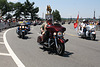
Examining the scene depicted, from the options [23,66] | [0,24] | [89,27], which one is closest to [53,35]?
[23,66]

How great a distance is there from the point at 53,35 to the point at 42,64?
240cm

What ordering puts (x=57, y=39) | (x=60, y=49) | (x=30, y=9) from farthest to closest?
(x=30, y=9)
(x=57, y=39)
(x=60, y=49)

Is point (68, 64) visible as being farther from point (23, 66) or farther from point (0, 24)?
point (0, 24)

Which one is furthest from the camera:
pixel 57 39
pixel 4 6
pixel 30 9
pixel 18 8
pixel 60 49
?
pixel 30 9

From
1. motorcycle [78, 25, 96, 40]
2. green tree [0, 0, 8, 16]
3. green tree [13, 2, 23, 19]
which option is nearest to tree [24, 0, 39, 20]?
green tree [13, 2, 23, 19]

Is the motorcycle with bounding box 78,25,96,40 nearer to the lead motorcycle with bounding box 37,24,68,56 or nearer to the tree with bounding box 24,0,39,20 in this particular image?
the lead motorcycle with bounding box 37,24,68,56

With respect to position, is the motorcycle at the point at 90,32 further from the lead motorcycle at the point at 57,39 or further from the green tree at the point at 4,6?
the green tree at the point at 4,6

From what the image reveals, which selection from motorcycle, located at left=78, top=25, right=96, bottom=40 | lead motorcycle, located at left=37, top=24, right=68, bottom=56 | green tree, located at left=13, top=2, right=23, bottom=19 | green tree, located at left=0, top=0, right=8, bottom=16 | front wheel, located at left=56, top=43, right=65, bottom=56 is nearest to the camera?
front wheel, located at left=56, top=43, right=65, bottom=56

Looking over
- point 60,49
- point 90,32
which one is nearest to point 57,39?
point 60,49

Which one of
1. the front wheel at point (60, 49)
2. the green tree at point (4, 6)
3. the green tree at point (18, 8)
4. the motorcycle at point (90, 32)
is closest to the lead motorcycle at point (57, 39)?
the front wheel at point (60, 49)

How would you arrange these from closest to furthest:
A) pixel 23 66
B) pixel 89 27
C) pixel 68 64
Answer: pixel 23 66 < pixel 68 64 < pixel 89 27

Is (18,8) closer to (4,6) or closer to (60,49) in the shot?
(4,6)

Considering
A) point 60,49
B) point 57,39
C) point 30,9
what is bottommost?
point 60,49

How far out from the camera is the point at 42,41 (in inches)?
376
